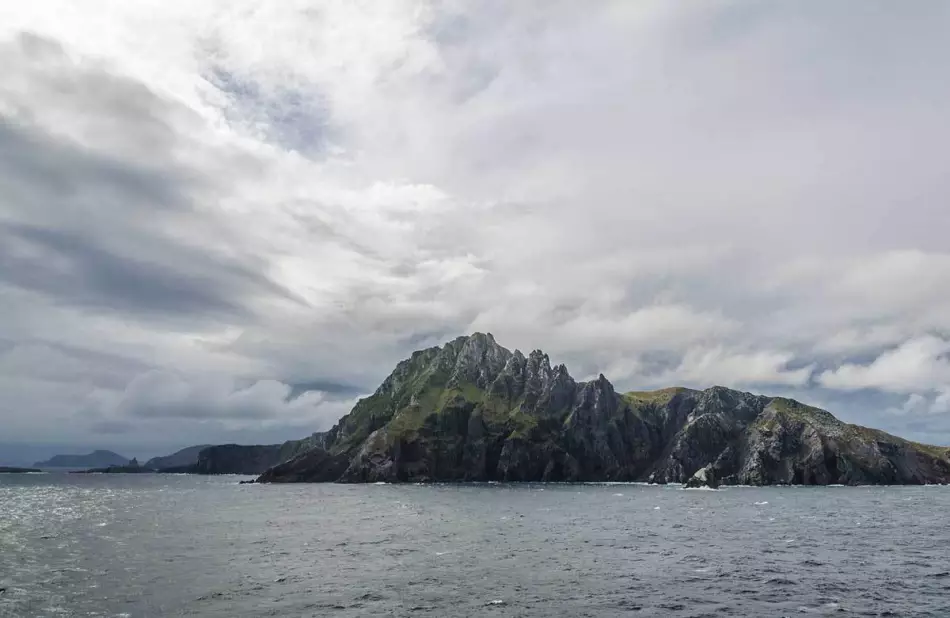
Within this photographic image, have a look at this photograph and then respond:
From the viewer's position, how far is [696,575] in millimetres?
63906

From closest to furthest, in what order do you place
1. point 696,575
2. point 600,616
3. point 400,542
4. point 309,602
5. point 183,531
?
1. point 600,616
2. point 309,602
3. point 696,575
4. point 400,542
5. point 183,531

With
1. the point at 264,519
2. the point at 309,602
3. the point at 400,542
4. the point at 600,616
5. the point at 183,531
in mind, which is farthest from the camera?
the point at 264,519

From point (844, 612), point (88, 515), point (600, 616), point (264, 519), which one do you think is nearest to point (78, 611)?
point (600, 616)

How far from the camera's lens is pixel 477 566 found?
70.1 metres

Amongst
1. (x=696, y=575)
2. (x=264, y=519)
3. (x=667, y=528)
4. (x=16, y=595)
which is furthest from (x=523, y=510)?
(x=16, y=595)

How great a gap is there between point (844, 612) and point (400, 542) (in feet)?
196

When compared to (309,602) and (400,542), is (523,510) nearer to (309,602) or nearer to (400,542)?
(400,542)

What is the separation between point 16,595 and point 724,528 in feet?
334

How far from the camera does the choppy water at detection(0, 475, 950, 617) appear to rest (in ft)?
168

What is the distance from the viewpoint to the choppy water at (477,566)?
51.3 meters

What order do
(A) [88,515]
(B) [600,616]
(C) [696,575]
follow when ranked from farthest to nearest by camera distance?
(A) [88,515] → (C) [696,575] → (B) [600,616]

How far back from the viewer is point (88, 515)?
140 m

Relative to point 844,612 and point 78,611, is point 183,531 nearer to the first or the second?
point 78,611

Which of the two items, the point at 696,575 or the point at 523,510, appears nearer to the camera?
the point at 696,575
